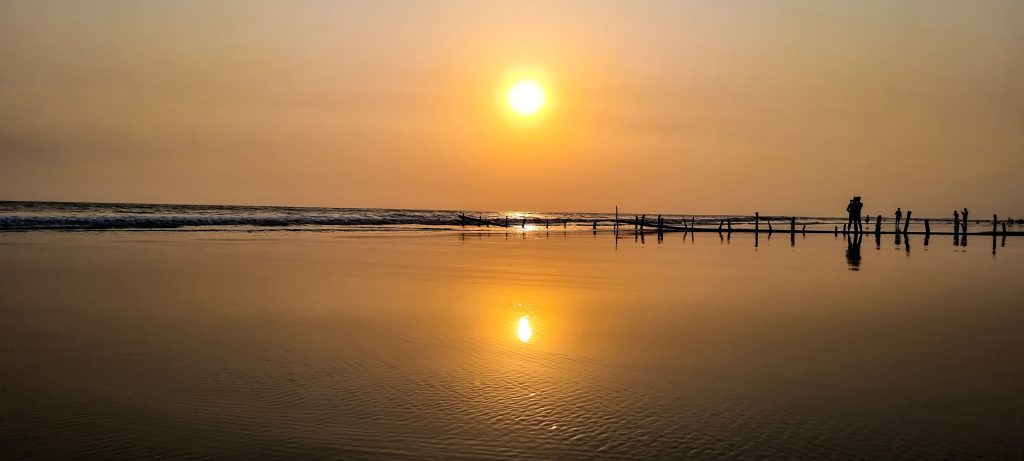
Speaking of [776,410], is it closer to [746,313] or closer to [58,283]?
[746,313]

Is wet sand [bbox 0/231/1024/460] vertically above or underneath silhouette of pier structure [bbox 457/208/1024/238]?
underneath

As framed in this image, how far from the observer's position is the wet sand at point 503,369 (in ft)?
18.1

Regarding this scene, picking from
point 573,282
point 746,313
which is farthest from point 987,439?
point 573,282

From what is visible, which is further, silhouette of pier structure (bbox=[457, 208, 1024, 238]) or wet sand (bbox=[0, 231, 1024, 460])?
silhouette of pier structure (bbox=[457, 208, 1024, 238])

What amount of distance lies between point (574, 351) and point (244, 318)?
229 inches

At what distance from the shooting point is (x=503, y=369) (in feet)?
25.7

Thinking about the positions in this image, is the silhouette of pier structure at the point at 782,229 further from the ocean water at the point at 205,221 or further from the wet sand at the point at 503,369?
the wet sand at the point at 503,369

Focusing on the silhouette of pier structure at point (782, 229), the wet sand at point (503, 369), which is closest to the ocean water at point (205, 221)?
the silhouette of pier structure at point (782, 229)

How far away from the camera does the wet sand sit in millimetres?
5527

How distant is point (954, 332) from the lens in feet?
34.3

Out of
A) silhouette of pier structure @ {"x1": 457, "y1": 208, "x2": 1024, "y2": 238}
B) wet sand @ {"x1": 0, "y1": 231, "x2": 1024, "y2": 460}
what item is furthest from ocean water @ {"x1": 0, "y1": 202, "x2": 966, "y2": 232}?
wet sand @ {"x1": 0, "y1": 231, "x2": 1024, "y2": 460}

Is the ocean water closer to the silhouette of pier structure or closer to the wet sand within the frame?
the silhouette of pier structure

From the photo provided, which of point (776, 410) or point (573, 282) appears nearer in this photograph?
point (776, 410)

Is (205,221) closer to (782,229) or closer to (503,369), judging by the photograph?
(782,229)
